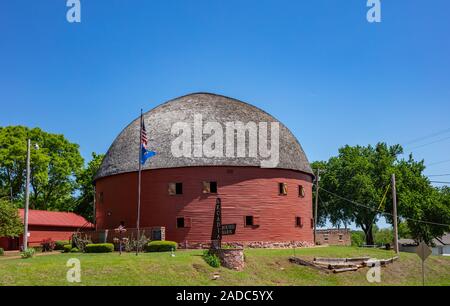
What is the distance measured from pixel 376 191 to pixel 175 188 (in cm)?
3313

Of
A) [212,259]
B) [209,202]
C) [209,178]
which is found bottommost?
[212,259]

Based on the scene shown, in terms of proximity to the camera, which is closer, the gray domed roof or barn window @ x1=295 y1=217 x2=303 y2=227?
the gray domed roof

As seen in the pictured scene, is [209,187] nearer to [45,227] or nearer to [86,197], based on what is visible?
[45,227]

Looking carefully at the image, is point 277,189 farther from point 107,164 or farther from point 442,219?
point 442,219

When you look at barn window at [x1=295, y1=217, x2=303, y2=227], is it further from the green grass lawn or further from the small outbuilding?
the small outbuilding

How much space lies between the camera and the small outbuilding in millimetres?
51500

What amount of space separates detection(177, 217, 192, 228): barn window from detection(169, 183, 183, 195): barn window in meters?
2.02

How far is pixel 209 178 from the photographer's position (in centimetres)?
Answer: 3916

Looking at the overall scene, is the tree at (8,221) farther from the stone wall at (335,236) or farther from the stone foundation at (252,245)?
the stone wall at (335,236)

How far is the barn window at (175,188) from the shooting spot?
129 feet

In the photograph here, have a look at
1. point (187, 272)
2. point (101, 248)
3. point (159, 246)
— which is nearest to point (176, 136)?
point (159, 246)

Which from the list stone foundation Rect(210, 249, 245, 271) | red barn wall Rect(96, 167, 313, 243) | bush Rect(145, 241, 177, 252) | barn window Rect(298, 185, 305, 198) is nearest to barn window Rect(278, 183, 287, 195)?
red barn wall Rect(96, 167, 313, 243)

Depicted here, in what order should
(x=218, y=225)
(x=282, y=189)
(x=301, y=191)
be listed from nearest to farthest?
(x=218, y=225)
(x=282, y=189)
(x=301, y=191)
